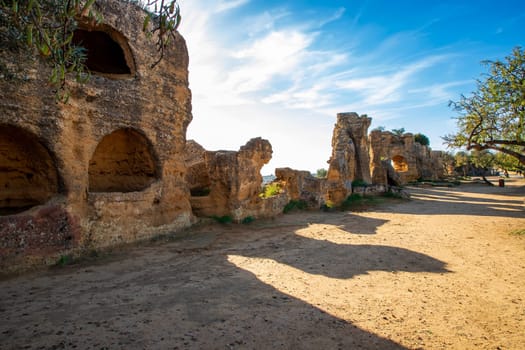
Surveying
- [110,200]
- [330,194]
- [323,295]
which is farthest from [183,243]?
[330,194]

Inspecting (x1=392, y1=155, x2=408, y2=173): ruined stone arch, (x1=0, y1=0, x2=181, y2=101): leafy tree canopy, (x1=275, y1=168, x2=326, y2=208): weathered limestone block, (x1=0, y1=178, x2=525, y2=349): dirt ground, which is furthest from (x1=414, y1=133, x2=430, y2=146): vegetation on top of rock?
(x1=0, y1=0, x2=181, y2=101): leafy tree canopy

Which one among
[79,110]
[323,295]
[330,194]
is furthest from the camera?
[330,194]

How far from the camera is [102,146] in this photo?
8000 millimetres

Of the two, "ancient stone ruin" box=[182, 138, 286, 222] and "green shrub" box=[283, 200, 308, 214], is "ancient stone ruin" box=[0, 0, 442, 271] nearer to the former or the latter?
"ancient stone ruin" box=[182, 138, 286, 222]

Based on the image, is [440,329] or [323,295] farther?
[323,295]

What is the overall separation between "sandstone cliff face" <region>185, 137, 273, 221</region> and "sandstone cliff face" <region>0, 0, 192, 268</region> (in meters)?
1.14

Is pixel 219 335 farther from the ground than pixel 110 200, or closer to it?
closer to it

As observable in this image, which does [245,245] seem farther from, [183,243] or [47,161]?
[47,161]

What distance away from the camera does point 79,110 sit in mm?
6402

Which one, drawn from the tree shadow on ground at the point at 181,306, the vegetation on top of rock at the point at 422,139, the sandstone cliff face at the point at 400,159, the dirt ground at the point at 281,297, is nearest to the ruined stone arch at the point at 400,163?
the sandstone cliff face at the point at 400,159

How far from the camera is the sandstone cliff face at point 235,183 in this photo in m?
9.95

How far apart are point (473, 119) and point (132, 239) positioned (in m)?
11.0

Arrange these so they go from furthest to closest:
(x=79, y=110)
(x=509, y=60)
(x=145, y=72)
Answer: (x=509, y=60) < (x=145, y=72) < (x=79, y=110)

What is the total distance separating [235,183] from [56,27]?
7.66 m
